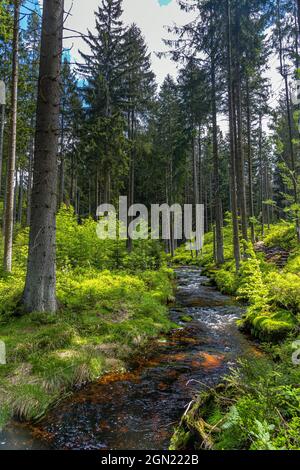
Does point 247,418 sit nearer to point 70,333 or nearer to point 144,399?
point 144,399

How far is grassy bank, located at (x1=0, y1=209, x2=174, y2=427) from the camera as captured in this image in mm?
4371

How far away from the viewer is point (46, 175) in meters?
6.39

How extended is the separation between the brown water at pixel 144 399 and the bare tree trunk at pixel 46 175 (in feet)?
7.62

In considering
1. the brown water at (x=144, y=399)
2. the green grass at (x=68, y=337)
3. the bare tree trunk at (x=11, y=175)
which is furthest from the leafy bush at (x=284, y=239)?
the bare tree trunk at (x=11, y=175)

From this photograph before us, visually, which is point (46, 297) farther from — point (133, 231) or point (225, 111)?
point (225, 111)

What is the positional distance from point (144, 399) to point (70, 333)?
2017mm

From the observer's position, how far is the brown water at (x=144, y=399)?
351 centimetres

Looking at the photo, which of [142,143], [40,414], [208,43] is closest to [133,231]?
[142,143]

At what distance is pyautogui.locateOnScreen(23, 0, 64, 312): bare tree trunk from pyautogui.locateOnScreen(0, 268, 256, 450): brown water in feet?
7.62
